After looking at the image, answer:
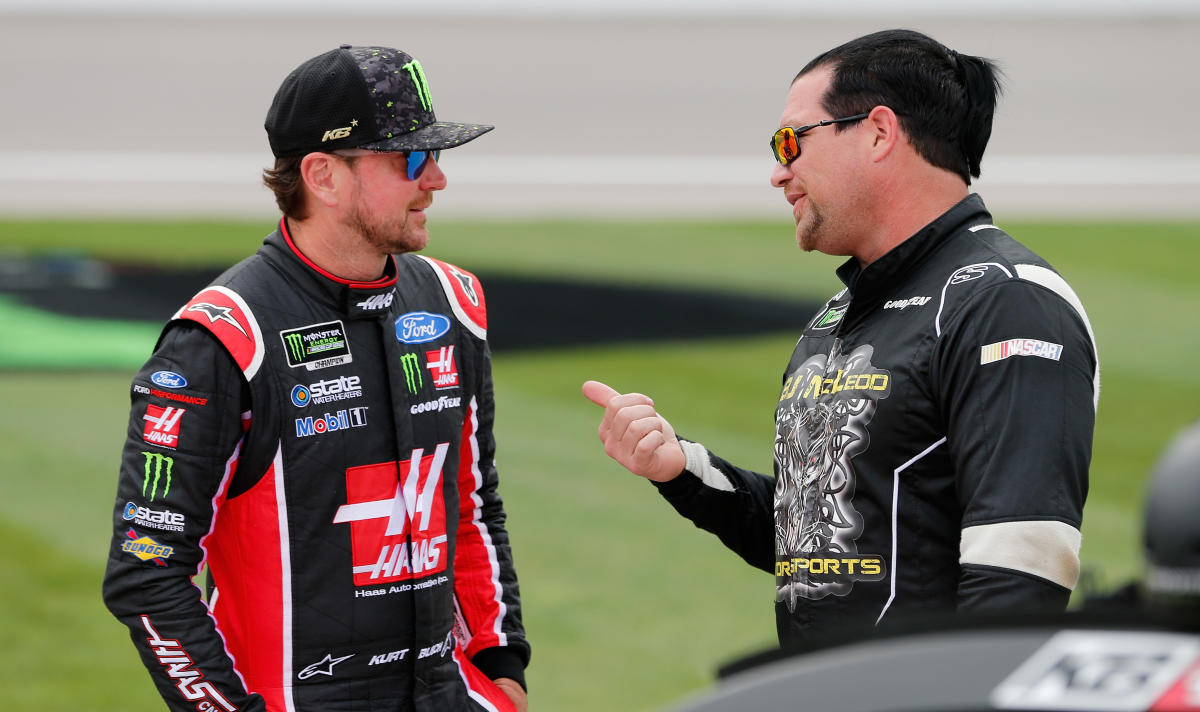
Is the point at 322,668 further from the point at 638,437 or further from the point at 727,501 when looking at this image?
the point at 727,501

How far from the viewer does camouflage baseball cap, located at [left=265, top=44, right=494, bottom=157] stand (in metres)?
2.75

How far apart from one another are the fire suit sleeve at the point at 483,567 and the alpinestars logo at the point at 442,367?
0.42 feet

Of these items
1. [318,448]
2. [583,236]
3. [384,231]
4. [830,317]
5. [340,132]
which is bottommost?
[583,236]

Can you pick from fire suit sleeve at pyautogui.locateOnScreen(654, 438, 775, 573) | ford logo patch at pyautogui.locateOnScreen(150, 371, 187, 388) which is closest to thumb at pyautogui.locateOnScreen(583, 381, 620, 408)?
fire suit sleeve at pyautogui.locateOnScreen(654, 438, 775, 573)

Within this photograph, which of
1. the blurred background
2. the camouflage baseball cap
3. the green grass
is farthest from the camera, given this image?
the blurred background

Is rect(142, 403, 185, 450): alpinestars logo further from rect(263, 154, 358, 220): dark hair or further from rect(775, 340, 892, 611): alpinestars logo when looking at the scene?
rect(775, 340, 892, 611): alpinestars logo

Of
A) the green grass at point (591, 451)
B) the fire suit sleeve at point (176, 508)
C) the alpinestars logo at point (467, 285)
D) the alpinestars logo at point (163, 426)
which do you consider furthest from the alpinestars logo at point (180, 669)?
the green grass at point (591, 451)

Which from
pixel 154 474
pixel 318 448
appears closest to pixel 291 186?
pixel 318 448

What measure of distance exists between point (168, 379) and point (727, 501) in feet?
3.93

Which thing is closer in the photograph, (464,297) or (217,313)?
(217,313)

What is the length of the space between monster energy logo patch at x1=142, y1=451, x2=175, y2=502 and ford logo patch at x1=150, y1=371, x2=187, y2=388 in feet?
0.43

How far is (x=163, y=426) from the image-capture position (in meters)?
2.50

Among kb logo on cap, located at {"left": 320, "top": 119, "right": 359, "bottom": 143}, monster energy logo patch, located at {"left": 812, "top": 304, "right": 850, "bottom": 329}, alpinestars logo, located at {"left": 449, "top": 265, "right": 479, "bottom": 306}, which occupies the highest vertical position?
kb logo on cap, located at {"left": 320, "top": 119, "right": 359, "bottom": 143}

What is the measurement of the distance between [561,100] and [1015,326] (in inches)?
619
